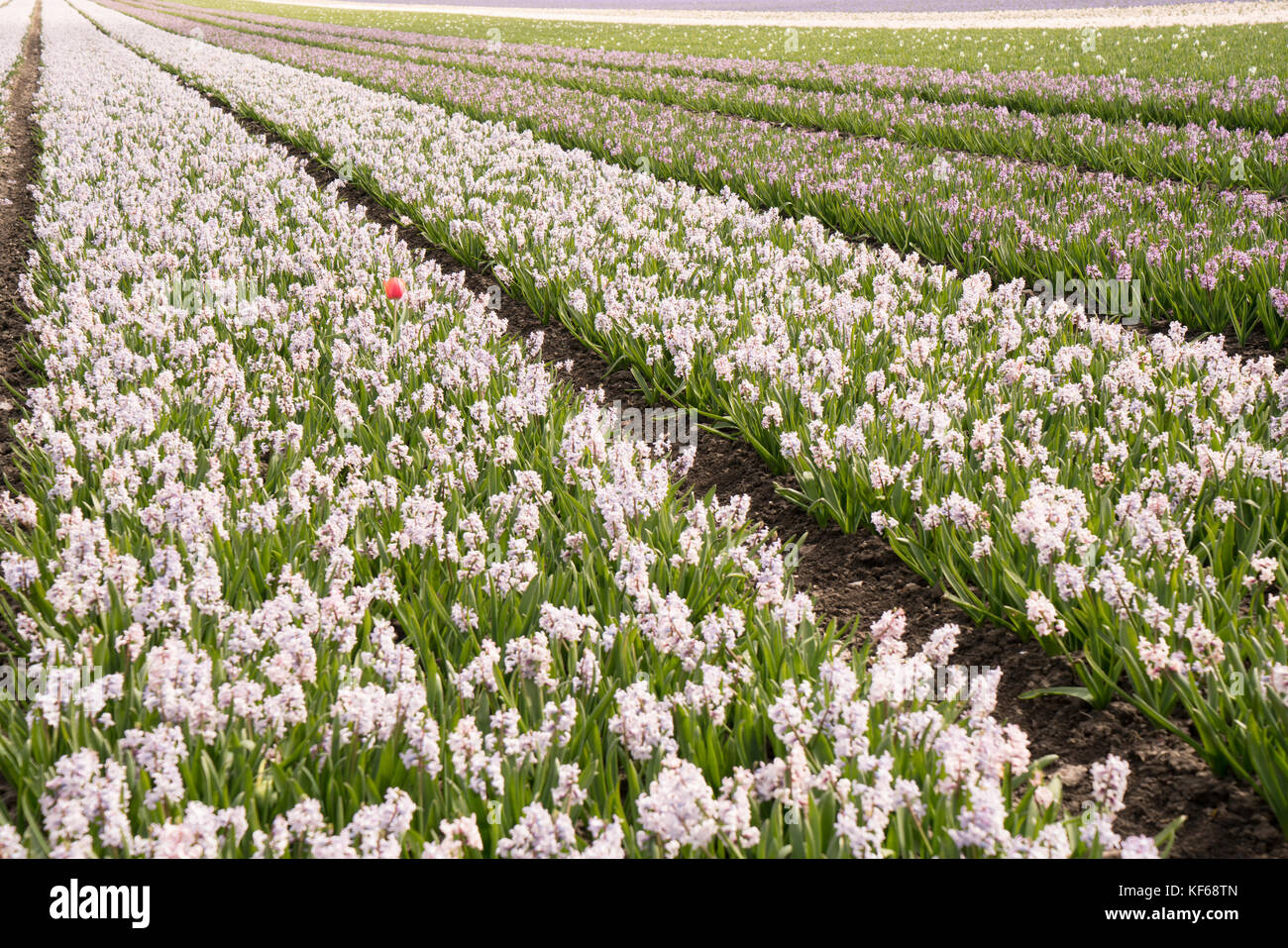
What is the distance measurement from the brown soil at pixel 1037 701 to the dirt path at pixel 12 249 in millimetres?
3078

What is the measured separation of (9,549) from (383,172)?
30.0 ft

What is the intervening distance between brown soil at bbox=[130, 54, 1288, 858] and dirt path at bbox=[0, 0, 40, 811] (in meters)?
3.08

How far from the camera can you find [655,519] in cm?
386

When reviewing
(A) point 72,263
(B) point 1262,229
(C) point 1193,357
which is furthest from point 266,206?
(B) point 1262,229

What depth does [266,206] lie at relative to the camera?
945 cm

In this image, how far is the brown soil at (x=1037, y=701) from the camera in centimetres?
262

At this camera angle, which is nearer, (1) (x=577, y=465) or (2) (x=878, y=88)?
(1) (x=577, y=465)

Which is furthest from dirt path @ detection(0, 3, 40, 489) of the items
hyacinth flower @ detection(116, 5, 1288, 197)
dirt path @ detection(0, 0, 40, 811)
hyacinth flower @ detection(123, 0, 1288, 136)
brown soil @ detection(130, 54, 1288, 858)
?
hyacinth flower @ detection(123, 0, 1288, 136)

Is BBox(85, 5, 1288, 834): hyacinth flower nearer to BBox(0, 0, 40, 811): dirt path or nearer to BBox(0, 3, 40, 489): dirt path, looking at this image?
BBox(0, 0, 40, 811): dirt path

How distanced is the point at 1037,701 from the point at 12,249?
424 inches

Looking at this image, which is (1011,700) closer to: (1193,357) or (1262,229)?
(1193,357)

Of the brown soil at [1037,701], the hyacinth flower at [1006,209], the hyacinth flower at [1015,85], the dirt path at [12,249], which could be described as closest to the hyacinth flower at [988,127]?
the hyacinth flower at [1015,85]

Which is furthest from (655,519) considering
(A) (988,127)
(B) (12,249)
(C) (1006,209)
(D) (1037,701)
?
(A) (988,127)

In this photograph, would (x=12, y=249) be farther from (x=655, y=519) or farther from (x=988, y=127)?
(x=988, y=127)
